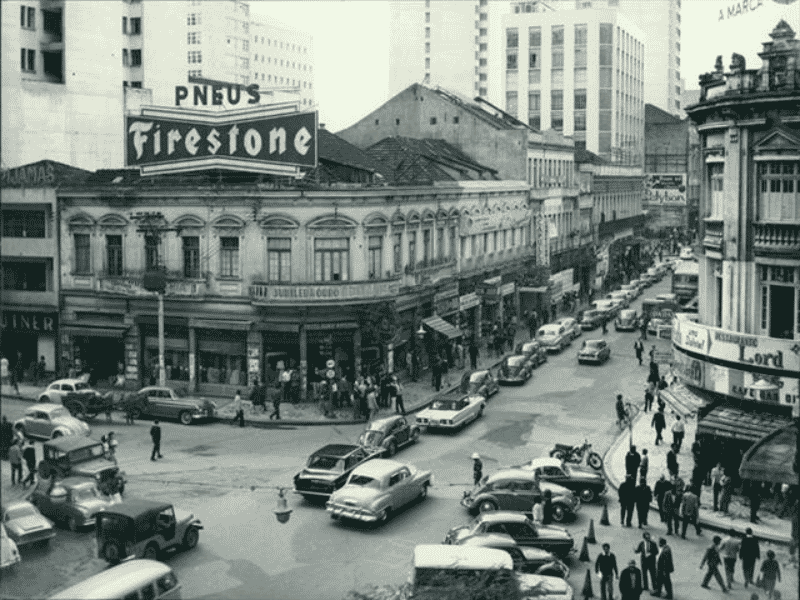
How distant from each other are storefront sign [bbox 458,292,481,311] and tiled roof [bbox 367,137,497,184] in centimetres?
684

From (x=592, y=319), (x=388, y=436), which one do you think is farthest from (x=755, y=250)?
(x=592, y=319)

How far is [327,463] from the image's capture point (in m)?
31.6

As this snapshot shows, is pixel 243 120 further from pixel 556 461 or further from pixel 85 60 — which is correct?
pixel 556 461

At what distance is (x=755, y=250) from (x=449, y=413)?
530 inches

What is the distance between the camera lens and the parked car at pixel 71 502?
1113 inches

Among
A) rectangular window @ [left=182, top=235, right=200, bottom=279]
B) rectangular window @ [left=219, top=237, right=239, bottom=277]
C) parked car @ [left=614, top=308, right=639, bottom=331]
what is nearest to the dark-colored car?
rectangular window @ [left=219, top=237, right=239, bottom=277]

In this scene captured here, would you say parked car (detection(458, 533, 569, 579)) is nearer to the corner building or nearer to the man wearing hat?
the man wearing hat

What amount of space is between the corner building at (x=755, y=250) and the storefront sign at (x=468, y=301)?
2696cm

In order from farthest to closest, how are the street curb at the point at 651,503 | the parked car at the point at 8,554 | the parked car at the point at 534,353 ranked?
the parked car at the point at 534,353, the street curb at the point at 651,503, the parked car at the point at 8,554

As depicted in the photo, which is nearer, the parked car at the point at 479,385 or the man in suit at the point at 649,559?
the man in suit at the point at 649,559

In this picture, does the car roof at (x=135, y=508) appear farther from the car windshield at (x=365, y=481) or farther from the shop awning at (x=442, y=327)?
the shop awning at (x=442, y=327)

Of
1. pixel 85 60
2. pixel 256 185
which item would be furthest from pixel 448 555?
pixel 85 60

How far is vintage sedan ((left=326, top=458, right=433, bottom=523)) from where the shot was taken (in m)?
28.5

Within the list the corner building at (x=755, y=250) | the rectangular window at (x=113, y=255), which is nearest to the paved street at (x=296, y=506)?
the corner building at (x=755, y=250)
